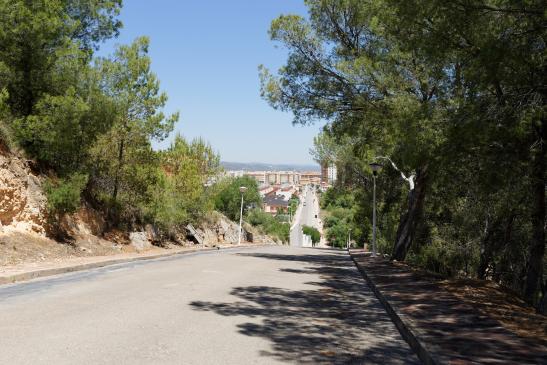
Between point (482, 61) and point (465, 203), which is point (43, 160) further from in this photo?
point (465, 203)

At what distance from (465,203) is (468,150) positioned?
13166 millimetres

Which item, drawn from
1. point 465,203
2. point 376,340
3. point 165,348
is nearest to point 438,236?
point 465,203

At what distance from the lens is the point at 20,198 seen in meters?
16.4

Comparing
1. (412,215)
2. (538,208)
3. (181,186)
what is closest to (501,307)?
(538,208)

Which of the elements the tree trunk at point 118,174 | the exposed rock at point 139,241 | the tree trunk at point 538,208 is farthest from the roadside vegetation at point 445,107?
the exposed rock at point 139,241

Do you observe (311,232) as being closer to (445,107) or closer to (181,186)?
(181,186)

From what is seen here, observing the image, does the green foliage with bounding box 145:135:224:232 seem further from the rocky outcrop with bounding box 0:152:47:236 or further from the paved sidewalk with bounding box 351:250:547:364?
the paved sidewalk with bounding box 351:250:547:364

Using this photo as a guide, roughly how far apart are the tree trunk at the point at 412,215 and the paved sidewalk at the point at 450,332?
8.77m

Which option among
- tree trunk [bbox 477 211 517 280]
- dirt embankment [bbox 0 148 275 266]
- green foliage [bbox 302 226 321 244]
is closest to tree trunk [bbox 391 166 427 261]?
tree trunk [bbox 477 211 517 280]

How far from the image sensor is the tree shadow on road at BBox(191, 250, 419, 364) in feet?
19.5

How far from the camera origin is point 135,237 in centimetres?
2353

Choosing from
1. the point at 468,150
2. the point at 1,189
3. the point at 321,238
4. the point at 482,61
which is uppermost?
the point at 482,61

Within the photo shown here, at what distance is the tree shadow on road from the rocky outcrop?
8902 mm

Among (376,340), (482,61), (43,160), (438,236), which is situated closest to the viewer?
(376,340)
